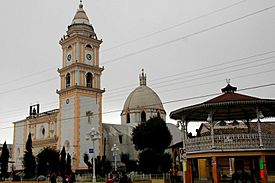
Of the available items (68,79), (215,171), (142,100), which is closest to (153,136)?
(142,100)

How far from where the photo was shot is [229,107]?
2388 centimetres

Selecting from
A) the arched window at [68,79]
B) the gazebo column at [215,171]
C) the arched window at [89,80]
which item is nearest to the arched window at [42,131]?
the arched window at [68,79]

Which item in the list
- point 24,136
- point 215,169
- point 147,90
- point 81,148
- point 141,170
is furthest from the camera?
point 147,90

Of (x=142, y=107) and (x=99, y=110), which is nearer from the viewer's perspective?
(x=99, y=110)

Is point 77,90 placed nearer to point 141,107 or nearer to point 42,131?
point 42,131

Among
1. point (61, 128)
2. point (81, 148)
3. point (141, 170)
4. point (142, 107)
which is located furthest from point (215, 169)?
point (142, 107)

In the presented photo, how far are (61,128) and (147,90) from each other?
70.1 feet

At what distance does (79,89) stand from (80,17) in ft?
39.3

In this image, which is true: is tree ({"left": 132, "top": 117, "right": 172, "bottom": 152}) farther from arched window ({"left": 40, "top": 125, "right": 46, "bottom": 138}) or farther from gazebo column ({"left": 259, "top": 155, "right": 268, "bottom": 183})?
gazebo column ({"left": 259, "top": 155, "right": 268, "bottom": 183})

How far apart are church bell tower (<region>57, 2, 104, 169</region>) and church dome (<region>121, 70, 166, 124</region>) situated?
1318 centimetres

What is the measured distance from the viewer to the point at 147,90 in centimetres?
7138

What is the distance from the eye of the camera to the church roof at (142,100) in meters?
68.7

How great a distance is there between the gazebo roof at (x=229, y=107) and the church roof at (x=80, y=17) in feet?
116

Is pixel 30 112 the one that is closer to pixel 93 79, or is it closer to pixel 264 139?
pixel 93 79
